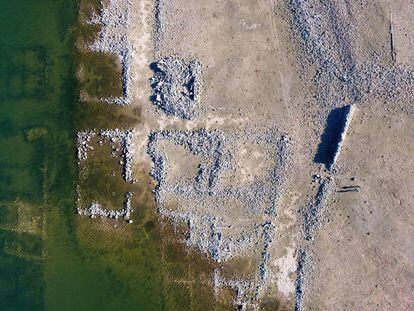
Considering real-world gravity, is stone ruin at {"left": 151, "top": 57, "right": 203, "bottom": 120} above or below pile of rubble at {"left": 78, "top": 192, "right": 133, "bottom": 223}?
above

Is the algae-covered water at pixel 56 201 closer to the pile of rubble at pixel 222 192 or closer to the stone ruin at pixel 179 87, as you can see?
the pile of rubble at pixel 222 192

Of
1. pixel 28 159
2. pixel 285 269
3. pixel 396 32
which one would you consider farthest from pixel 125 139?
pixel 396 32

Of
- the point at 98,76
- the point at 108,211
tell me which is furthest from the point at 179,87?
the point at 108,211

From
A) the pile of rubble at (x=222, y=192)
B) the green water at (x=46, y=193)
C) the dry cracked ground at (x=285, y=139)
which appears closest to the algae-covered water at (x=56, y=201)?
the green water at (x=46, y=193)

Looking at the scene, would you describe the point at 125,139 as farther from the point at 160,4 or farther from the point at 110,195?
the point at 160,4

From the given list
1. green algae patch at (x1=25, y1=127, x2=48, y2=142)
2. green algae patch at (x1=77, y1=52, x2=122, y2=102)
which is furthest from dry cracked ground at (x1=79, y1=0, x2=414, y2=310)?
green algae patch at (x1=25, y1=127, x2=48, y2=142)

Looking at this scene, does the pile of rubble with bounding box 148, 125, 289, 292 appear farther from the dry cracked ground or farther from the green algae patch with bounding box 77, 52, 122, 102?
the green algae patch with bounding box 77, 52, 122, 102
